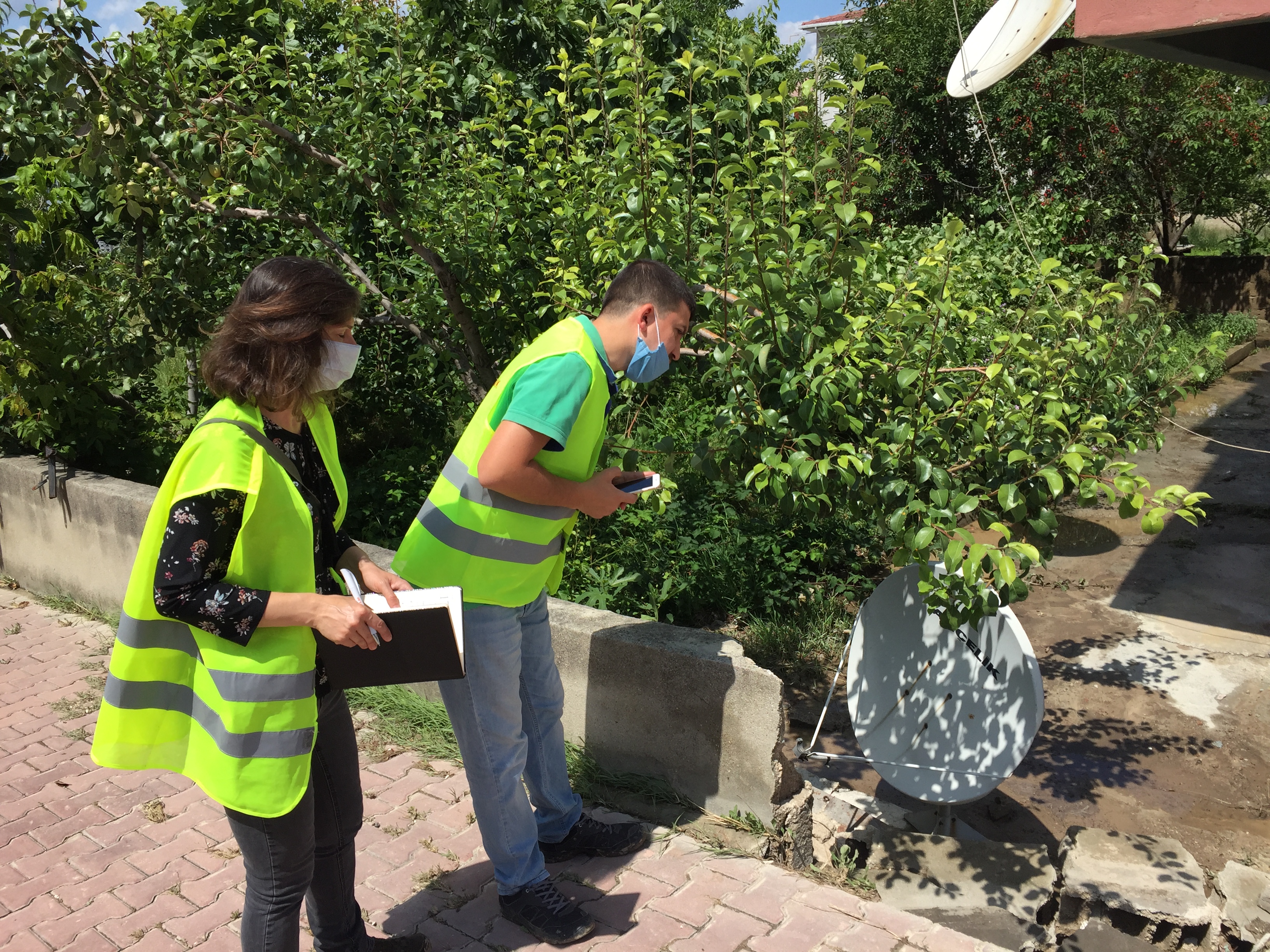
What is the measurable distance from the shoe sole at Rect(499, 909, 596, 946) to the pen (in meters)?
1.10

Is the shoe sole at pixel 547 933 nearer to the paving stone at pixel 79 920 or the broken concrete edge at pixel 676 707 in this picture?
the broken concrete edge at pixel 676 707

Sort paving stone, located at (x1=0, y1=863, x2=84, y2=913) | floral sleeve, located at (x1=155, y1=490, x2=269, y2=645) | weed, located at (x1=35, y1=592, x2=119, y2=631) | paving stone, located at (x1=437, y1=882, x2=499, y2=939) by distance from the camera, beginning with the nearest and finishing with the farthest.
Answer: floral sleeve, located at (x1=155, y1=490, x2=269, y2=645), paving stone, located at (x1=437, y1=882, x2=499, y2=939), paving stone, located at (x1=0, y1=863, x2=84, y2=913), weed, located at (x1=35, y1=592, x2=119, y2=631)

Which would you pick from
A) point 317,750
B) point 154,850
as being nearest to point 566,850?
point 317,750

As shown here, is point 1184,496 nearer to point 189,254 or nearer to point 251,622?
point 251,622

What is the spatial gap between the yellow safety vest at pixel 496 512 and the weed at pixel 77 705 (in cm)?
265

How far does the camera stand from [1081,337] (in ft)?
13.2

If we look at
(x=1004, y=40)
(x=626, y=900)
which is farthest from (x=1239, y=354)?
(x=626, y=900)

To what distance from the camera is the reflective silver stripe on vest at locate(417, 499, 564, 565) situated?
8.87 ft

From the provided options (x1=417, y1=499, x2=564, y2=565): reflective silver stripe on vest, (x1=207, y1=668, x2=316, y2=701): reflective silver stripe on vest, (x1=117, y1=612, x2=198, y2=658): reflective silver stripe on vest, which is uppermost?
(x1=417, y1=499, x2=564, y2=565): reflective silver stripe on vest

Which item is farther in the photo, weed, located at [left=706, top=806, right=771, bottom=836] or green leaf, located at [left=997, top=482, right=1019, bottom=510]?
weed, located at [left=706, top=806, right=771, bottom=836]

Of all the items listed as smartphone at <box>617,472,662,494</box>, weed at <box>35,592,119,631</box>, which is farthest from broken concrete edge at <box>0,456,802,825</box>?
weed at <box>35,592,119,631</box>

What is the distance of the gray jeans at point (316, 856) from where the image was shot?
2.23 m

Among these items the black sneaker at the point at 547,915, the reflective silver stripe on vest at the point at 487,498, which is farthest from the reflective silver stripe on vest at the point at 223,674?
the black sneaker at the point at 547,915

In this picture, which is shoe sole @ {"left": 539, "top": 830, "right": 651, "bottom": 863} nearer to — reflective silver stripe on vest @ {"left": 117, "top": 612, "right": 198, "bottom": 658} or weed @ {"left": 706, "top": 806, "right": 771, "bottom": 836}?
weed @ {"left": 706, "top": 806, "right": 771, "bottom": 836}
